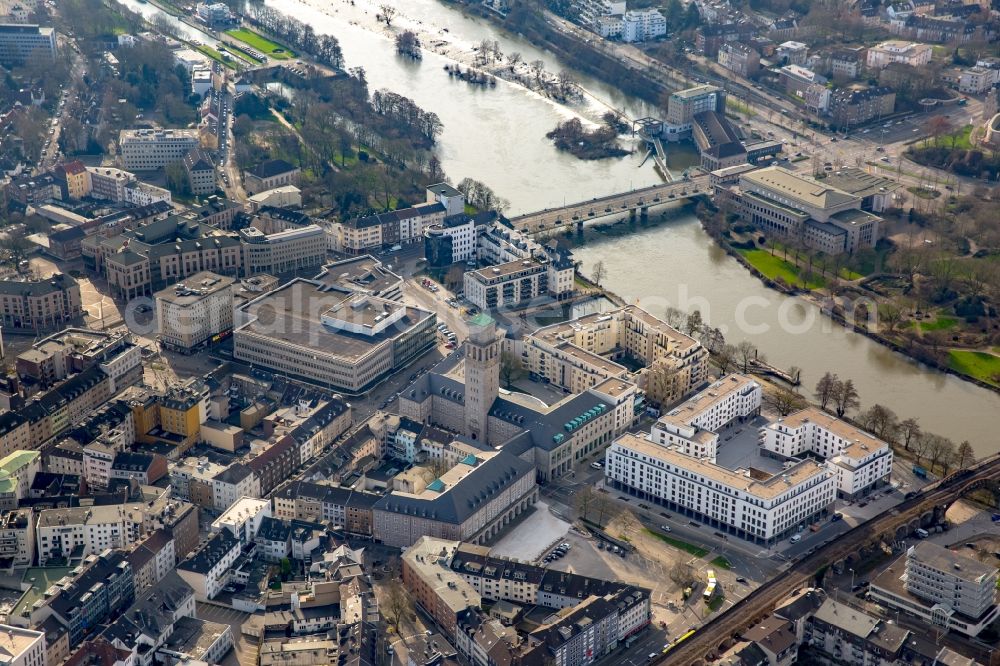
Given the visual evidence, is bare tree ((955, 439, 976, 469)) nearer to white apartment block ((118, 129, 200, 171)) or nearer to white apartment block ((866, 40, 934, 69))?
white apartment block ((118, 129, 200, 171))

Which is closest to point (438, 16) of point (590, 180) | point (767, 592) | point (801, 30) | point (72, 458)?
point (801, 30)

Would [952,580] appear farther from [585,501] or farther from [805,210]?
[805,210]

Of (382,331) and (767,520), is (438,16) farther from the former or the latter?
(767,520)

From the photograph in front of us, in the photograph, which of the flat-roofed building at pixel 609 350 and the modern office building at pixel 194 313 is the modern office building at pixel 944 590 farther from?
the modern office building at pixel 194 313

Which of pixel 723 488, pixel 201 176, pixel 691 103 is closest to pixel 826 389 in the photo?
pixel 723 488

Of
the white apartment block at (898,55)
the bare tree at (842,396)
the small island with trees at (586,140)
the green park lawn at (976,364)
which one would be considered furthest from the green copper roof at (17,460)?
Answer: the white apartment block at (898,55)

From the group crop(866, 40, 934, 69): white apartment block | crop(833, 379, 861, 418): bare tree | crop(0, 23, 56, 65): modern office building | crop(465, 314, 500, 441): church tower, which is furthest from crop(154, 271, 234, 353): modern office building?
crop(866, 40, 934, 69): white apartment block
